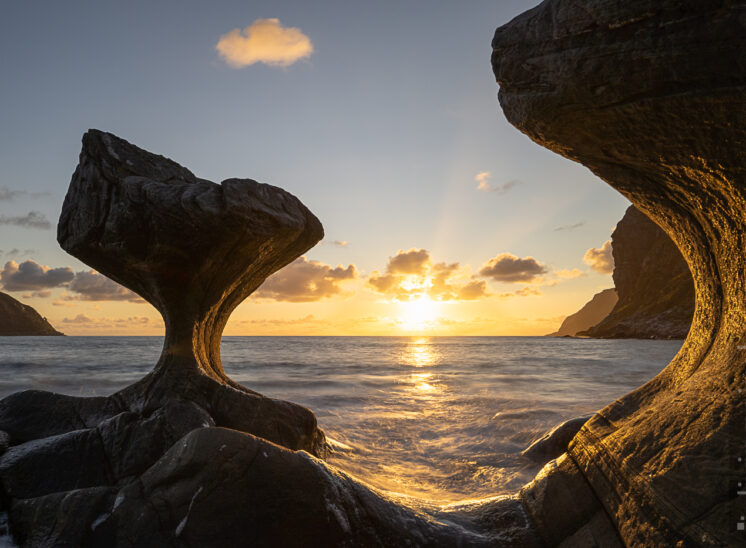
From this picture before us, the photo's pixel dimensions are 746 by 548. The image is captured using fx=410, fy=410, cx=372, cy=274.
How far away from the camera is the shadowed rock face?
208 centimetres

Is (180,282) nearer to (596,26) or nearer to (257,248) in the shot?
(257,248)

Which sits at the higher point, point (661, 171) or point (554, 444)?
point (661, 171)

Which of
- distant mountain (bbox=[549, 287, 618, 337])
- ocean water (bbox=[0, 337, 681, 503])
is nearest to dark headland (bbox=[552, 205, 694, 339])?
ocean water (bbox=[0, 337, 681, 503])

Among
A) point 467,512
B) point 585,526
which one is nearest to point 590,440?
→ point 585,526

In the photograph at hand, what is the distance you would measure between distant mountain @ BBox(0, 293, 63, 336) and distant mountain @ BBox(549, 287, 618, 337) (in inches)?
7081

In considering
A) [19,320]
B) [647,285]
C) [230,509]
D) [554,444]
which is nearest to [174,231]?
[230,509]

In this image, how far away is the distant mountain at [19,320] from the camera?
100438 mm

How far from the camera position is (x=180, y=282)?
5.70 m

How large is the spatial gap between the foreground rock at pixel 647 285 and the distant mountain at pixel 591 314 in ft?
345

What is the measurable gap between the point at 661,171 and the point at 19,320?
5408 inches

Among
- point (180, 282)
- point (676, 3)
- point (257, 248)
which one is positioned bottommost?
point (180, 282)

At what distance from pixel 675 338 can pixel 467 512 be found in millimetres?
61777

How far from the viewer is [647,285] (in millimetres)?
62062

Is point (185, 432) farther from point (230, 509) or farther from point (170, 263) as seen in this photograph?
point (230, 509)
